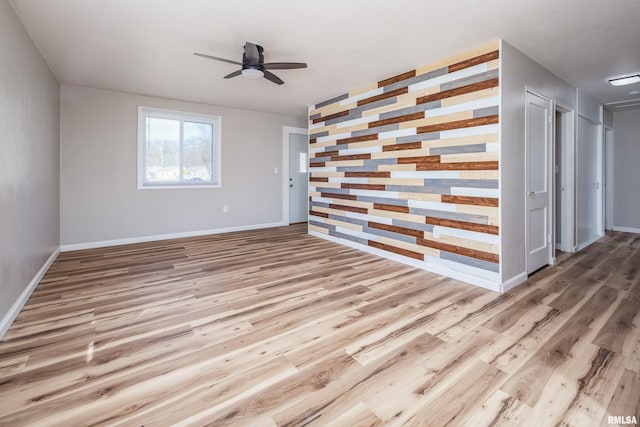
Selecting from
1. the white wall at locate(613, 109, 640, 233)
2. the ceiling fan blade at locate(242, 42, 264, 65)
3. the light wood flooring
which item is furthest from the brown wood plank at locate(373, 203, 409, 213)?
the white wall at locate(613, 109, 640, 233)

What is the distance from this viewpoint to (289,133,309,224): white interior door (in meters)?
6.80

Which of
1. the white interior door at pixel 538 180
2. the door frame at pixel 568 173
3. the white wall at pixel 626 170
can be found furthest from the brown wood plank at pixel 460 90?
the white wall at pixel 626 170

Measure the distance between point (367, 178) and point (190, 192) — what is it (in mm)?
3272

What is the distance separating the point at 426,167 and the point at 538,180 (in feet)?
4.05

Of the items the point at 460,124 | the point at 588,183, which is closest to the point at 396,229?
the point at 460,124

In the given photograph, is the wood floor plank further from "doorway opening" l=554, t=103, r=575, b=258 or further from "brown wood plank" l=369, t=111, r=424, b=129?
"doorway opening" l=554, t=103, r=575, b=258

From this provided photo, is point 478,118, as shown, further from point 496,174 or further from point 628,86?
point 628,86

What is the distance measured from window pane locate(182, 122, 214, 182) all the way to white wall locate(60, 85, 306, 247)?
10.1 inches

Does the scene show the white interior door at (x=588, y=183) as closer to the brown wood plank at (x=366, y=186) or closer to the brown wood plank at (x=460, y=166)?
the brown wood plank at (x=460, y=166)

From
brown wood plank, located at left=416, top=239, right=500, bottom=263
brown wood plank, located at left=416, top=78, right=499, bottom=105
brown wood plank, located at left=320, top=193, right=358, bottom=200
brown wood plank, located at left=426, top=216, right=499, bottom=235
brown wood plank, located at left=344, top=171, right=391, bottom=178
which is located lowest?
brown wood plank, located at left=416, top=239, right=500, bottom=263

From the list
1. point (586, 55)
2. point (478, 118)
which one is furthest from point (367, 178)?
point (586, 55)

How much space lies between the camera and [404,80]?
3.69m

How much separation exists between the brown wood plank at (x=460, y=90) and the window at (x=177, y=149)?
386 centimetres

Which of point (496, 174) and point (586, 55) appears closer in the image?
point (496, 174)
